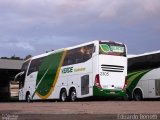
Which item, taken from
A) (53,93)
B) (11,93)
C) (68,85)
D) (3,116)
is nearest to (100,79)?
(68,85)

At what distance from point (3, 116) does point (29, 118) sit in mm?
1140

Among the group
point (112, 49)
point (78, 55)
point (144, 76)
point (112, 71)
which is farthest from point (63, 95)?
point (144, 76)

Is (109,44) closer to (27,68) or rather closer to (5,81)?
(27,68)

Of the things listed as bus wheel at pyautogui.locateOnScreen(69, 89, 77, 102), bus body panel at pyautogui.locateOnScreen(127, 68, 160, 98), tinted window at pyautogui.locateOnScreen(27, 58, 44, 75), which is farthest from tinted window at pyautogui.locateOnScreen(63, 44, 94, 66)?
bus body panel at pyautogui.locateOnScreen(127, 68, 160, 98)

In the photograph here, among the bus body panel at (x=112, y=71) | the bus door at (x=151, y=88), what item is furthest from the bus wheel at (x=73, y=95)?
the bus door at (x=151, y=88)

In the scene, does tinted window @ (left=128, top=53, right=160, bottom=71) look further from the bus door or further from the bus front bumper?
the bus front bumper

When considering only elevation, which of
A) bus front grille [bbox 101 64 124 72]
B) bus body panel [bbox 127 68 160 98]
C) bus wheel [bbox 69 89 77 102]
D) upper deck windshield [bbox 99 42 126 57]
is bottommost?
bus wheel [bbox 69 89 77 102]

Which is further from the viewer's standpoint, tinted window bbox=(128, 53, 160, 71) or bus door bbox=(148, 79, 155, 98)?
bus door bbox=(148, 79, 155, 98)

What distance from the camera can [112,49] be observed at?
25.6m

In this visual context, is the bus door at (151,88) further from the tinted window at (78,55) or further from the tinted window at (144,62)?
the tinted window at (78,55)

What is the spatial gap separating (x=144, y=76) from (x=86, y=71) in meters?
5.58

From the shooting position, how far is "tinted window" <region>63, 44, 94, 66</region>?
1003 inches

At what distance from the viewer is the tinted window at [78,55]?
25475mm

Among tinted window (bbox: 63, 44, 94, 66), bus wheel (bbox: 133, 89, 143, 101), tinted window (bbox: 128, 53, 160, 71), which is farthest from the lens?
bus wheel (bbox: 133, 89, 143, 101)
